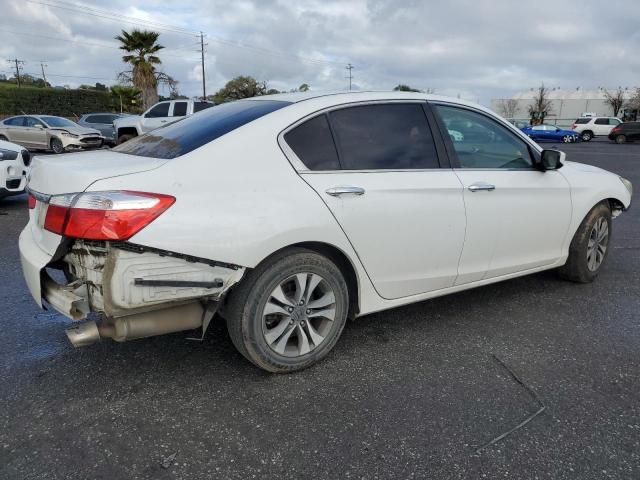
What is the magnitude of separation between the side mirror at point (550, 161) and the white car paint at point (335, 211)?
61 millimetres

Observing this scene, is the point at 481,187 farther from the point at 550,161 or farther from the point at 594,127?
the point at 594,127

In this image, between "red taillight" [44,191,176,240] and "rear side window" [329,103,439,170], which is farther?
"rear side window" [329,103,439,170]

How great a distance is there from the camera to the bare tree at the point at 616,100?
6644cm

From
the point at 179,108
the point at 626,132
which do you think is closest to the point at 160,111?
the point at 179,108

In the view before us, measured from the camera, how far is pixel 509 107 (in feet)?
263

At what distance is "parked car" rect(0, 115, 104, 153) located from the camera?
17406 mm

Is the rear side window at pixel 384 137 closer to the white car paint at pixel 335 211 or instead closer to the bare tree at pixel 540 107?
the white car paint at pixel 335 211

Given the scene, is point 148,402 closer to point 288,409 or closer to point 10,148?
point 288,409

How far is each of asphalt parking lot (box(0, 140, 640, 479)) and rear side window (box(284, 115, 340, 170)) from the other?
1.21 meters

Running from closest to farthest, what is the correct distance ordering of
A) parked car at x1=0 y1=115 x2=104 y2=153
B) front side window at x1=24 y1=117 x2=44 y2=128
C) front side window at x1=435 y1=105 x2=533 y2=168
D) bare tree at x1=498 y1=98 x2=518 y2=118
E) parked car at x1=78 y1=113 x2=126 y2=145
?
front side window at x1=435 y1=105 x2=533 y2=168
parked car at x1=0 y1=115 x2=104 y2=153
front side window at x1=24 y1=117 x2=44 y2=128
parked car at x1=78 y1=113 x2=126 y2=145
bare tree at x1=498 y1=98 x2=518 y2=118

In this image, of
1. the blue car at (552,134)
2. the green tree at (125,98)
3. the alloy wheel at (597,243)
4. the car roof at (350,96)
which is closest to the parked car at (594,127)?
the blue car at (552,134)

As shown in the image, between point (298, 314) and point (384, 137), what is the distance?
1252mm

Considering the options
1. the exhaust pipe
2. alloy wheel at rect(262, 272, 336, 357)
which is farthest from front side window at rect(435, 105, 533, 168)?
the exhaust pipe

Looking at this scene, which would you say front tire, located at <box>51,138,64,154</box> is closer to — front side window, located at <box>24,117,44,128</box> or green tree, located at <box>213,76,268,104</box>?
front side window, located at <box>24,117,44,128</box>
